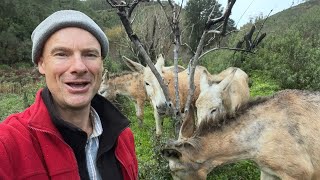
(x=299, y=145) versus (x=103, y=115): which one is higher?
(x=103, y=115)

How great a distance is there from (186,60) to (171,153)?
1919 centimetres

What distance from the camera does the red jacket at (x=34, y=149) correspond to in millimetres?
1665

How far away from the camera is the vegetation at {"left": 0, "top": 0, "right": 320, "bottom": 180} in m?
7.21

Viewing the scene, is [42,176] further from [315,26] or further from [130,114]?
[315,26]

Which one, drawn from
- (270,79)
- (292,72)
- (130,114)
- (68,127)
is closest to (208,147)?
(68,127)

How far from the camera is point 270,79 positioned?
1642 cm

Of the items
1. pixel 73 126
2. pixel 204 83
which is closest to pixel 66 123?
pixel 73 126

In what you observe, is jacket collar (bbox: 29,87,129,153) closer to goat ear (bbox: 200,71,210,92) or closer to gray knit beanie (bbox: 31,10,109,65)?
gray knit beanie (bbox: 31,10,109,65)

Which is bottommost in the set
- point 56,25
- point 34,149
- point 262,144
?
point 262,144

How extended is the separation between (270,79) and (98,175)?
1535 centimetres

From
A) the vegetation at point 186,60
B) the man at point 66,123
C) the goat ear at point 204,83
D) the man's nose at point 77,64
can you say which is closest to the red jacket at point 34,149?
the man at point 66,123

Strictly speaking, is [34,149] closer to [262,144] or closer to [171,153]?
[171,153]

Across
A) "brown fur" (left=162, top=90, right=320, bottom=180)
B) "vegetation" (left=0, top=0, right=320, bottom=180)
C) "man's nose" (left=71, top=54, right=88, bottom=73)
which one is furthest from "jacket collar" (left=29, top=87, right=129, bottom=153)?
"vegetation" (left=0, top=0, right=320, bottom=180)

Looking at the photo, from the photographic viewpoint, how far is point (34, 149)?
1.77 metres
